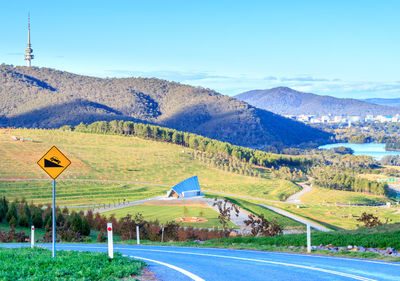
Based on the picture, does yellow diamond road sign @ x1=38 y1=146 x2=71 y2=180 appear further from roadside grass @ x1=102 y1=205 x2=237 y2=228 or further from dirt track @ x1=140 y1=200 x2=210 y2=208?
dirt track @ x1=140 y1=200 x2=210 y2=208

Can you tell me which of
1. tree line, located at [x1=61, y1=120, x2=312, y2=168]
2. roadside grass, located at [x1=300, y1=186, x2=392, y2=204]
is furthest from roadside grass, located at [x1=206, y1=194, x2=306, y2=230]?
tree line, located at [x1=61, y1=120, x2=312, y2=168]

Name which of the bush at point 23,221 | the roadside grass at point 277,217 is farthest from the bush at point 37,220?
the roadside grass at point 277,217

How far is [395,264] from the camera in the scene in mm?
Answer: 9539

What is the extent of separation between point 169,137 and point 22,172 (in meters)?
65.0

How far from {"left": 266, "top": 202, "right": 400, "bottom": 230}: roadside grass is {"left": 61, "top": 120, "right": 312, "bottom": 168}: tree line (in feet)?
175

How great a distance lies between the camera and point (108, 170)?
9931 cm

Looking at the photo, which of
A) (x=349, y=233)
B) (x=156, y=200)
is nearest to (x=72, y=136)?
(x=156, y=200)

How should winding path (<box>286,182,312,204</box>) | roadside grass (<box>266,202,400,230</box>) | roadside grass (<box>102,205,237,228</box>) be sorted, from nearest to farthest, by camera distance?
roadside grass (<box>102,205,237,228</box>) < roadside grass (<box>266,202,400,230</box>) < winding path (<box>286,182,312,204</box>)

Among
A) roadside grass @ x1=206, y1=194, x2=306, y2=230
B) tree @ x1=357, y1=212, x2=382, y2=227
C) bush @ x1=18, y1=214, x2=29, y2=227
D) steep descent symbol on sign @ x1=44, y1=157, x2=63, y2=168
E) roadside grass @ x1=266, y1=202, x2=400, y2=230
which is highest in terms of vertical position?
steep descent symbol on sign @ x1=44, y1=157, x2=63, y2=168

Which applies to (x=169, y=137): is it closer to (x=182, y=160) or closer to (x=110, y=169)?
(x=182, y=160)

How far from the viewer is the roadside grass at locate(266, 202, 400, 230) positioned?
190 ft

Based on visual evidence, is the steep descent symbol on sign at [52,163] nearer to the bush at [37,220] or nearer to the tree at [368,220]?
the tree at [368,220]

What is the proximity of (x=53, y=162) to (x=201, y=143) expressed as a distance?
426 feet

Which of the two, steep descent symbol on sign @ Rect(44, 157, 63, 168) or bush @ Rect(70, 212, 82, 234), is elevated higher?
steep descent symbol on sign @ Rect(44, 157, 63, 168)
